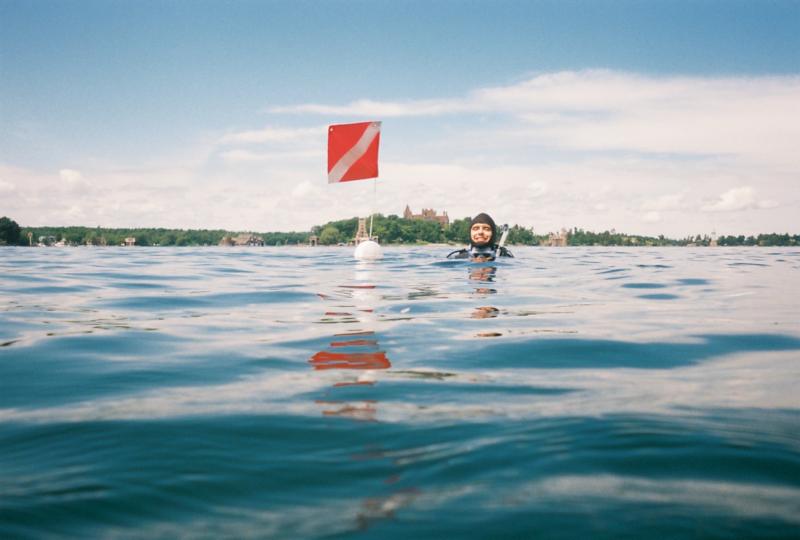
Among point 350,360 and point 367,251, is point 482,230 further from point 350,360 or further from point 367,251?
point 350,360

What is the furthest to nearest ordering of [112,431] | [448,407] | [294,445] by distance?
[448,407]
[112,431]
[294,445]

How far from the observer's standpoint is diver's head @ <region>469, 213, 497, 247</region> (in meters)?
15.3

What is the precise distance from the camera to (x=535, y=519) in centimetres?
175

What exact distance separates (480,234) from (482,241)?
13.4 inches

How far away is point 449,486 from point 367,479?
0.30 meters

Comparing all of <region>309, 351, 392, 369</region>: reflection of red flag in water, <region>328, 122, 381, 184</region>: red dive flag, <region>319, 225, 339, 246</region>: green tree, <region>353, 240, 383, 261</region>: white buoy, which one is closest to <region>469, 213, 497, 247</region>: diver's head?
<region>328, 122, 381, 184</region>: red dive flag

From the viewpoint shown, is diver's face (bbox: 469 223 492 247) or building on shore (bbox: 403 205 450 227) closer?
diver's face (bbox: 469 223 492 247)

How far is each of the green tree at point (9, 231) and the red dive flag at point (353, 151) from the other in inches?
3263

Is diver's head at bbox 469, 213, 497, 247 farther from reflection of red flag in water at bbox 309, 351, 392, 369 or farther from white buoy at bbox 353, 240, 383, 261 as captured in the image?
reflection of red flag in water at bbox 309, 351, 392, 369

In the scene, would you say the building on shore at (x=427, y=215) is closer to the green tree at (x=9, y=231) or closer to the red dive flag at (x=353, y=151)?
the green tree at (x=9, y=231)

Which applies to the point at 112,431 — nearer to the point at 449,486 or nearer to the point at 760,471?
the point at 449,486

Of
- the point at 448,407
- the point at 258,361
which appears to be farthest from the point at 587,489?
the point at 258,361

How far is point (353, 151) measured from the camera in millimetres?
15195

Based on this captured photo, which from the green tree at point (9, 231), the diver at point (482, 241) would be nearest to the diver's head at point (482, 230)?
the diver at point (482, 241)
